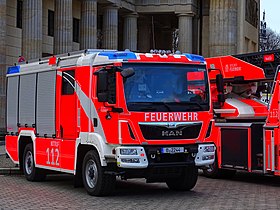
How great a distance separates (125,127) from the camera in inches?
490

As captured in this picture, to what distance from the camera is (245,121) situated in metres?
16.8

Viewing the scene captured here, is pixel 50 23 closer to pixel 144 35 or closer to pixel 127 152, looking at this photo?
pixel 144 35

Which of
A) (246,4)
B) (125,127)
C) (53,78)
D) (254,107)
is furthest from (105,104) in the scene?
(246,4)

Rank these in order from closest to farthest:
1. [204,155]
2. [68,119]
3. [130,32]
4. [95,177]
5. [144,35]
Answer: [95,177] < [204,155] < [68,119] < [130,32] < [144,35]

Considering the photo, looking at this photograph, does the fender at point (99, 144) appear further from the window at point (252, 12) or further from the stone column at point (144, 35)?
the stone column at point (144, 35)

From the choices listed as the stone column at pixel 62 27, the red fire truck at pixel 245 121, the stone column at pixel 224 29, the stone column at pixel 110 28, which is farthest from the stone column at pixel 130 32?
the red fire truck at pixel 245 121

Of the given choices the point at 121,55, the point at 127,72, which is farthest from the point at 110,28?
the point at 127,72

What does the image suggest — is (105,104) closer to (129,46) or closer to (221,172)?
(221,172)

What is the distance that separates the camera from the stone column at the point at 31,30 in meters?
34.7

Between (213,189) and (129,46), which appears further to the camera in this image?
(129,46)

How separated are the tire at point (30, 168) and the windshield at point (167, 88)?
4.66 metres

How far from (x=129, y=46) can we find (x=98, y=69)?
1475 inches

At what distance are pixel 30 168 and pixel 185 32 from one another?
34.6 meters

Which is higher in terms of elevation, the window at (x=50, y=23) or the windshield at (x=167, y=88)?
the window at (x=50, y=23)
